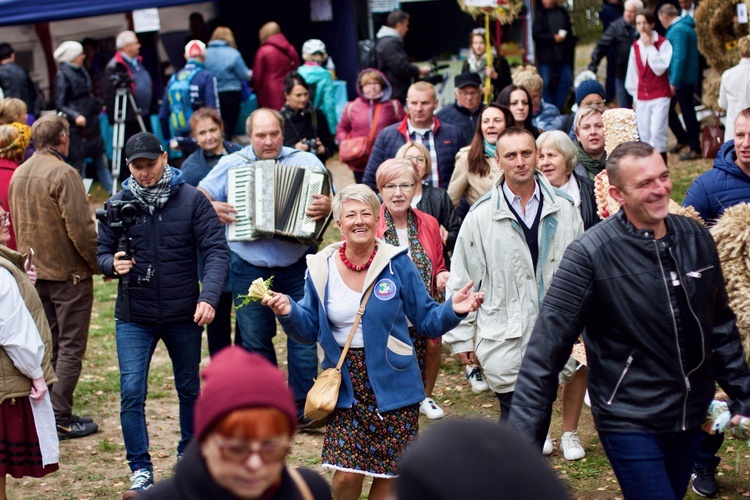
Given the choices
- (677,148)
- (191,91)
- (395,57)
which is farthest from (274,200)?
(677,148)

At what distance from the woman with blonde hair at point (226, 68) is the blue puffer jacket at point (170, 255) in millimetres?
9362

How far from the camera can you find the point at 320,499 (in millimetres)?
2871

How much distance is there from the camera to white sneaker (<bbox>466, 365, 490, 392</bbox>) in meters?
8.26

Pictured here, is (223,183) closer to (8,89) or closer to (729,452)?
(729,452)

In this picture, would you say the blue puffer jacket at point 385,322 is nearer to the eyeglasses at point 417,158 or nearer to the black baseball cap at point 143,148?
the black baseball cap at point 143,148

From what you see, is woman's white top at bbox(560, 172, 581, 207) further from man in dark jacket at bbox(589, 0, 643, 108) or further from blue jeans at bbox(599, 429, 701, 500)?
man in dark jacket at bbox(589, 0, 643, 108)

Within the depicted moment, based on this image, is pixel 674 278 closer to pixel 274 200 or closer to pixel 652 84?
pixel 274 200

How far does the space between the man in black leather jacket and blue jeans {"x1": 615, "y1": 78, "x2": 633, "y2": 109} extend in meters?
12.1

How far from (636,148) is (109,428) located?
17.2ft

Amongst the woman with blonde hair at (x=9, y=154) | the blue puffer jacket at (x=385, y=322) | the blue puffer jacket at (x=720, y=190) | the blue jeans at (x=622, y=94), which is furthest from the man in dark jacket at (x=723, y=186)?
the blue jeans at (x=622, y=94)

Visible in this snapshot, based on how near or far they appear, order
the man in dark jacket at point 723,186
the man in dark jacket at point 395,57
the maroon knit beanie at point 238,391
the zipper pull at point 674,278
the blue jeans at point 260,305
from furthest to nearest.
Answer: the man in dark jacket at point 395,57 → the blue jeans at point 260,305 → the man in dark jacket at point 723,186 → the zipper pull at point 674,278 → the maroon knit beanie at point 238,391

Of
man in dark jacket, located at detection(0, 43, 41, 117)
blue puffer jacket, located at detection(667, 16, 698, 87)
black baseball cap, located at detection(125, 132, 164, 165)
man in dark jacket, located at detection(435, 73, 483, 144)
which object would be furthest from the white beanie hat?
black baseball cap, located at detection(125, 132, 164, 165)

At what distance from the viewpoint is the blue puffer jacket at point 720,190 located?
581cm

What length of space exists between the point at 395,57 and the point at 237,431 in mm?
11276
